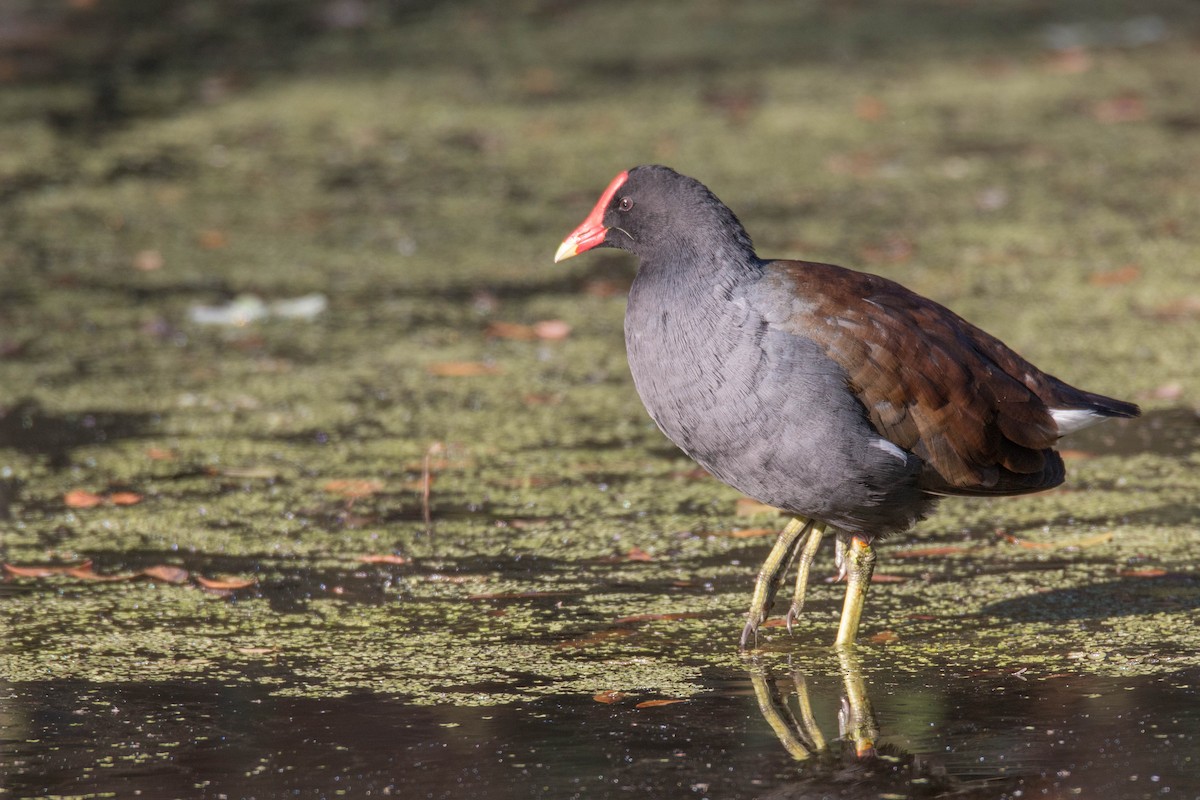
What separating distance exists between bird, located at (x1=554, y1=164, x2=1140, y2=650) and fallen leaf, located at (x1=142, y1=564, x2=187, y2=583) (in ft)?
4.26

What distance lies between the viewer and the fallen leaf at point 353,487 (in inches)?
188

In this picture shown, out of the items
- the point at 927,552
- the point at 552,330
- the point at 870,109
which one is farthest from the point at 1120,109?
the point at 927,552

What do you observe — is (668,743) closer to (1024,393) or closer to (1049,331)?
(1024,393)

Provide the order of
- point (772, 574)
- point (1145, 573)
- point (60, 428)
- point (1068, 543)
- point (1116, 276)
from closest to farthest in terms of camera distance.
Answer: point (772, 574), point (1145, 573), point (1068, 543), point (60, 428), point (1116, 276)

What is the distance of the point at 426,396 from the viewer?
18.4 feet

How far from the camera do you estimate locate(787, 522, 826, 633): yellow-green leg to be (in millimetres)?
3832

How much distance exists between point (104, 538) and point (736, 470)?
1.82 m

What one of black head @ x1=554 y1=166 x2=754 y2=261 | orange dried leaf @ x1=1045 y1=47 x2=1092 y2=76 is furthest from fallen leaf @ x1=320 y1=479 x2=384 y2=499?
orange dried leaf @ x1=1045 y1=47 x2=1092 y2=76

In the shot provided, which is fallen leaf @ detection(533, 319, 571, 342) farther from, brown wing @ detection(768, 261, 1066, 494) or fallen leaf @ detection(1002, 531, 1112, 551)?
brown wing @ detection(768, 261, 1066, 494)

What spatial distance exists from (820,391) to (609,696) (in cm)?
76

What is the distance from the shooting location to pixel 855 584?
3.71m

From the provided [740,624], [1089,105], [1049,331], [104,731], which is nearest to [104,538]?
[104,731]

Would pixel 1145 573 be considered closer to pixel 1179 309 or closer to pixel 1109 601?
pixel 1109 601

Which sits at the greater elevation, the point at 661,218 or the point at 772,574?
the point at 661,218
